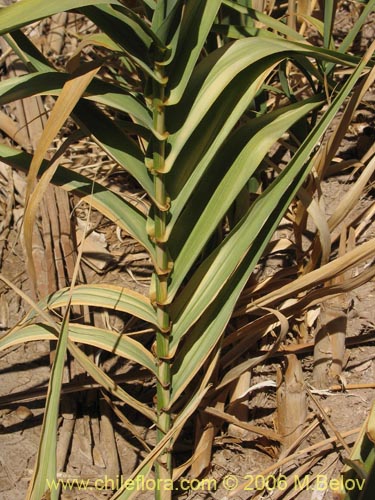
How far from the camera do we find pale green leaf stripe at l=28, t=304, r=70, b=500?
105 centimetres

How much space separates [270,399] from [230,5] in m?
0.79

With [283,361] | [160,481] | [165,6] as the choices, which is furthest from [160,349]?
[165,6]

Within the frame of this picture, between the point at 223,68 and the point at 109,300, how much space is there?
44cm

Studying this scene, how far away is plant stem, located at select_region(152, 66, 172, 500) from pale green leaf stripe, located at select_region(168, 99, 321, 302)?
29mm

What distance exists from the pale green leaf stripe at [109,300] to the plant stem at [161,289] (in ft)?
0.09

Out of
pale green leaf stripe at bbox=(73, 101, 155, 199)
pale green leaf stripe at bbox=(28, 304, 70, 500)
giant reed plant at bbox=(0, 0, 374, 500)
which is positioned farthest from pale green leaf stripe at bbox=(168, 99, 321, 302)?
pale green leaf stripe at bbox=(28, 304, 70, 500)

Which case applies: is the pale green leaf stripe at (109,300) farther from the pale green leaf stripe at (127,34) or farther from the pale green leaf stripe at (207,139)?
the pale green leaf stripe at (127,34)

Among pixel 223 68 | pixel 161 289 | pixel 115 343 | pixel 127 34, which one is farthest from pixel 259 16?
pixel 115 343

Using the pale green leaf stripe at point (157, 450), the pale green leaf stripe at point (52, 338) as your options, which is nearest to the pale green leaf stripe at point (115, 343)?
the pale green leaf stripe at point (52, 338)

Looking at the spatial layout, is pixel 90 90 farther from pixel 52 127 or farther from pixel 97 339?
pixel 97 339

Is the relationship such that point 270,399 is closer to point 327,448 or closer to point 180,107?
point 327,448

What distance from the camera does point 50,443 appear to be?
3.51ft

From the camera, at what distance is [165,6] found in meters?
1.00

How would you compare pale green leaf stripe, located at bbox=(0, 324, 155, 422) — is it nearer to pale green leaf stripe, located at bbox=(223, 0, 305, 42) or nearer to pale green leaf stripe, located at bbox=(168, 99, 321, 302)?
pale green leaf stripe, located at bbox=(168, 99, 321, 302)
